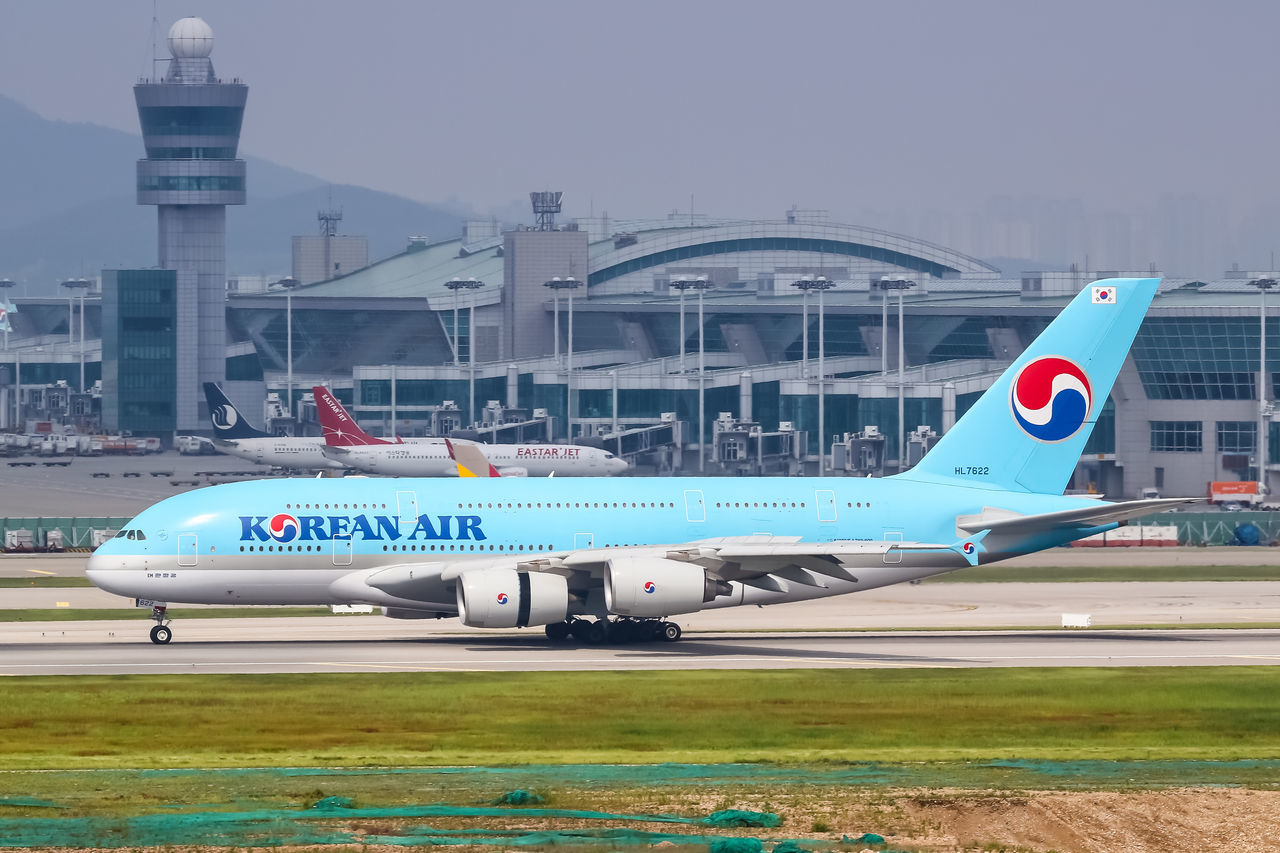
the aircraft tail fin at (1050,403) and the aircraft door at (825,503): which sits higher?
the aircraft tail fin at (1050,403)

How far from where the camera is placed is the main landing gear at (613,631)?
171 ft

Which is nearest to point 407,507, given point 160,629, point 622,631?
point 622,631

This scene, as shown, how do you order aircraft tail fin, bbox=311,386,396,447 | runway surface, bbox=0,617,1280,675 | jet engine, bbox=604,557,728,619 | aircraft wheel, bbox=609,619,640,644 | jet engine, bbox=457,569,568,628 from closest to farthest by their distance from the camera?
runway surface, bbox=0,617,1280,675
jet engine, bbox=457,569,568,628
jet engine, bbox=604,557,728,619
aircraft wheel, bbox=609,619,640,644
aircraft tail fin, bbox=311,386,396,447

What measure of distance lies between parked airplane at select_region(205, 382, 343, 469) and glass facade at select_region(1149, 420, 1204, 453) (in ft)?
224

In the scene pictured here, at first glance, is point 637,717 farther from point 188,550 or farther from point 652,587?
point 188,550

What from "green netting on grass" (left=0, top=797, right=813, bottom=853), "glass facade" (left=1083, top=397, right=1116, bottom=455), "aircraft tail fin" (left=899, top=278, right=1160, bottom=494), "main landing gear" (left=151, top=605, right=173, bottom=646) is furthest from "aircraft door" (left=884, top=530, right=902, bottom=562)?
"glass facade" (left=1083, top=397, right=1116, bottom=455)

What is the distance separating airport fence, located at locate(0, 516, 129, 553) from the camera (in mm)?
92750

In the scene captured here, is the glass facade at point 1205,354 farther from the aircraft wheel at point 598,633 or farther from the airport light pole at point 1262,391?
the aircraft wheel at point 598,633

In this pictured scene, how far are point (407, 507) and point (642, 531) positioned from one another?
678 centimetres

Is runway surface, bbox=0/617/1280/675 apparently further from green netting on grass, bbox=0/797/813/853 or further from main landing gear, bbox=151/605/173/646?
green netting on grass, bbox=0/797/813/853

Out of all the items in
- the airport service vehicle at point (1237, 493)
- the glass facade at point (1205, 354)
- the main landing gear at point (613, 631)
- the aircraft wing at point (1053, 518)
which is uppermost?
the glass facade at point (1205, 354)

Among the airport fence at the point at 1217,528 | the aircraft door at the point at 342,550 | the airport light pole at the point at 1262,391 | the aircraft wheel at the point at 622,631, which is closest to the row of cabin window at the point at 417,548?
the aircraft door at the point at 342,550

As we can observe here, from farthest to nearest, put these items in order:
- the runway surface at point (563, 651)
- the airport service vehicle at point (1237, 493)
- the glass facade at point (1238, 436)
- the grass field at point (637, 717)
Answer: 1. the glass facade at point (1238, 436)
2. the airport service vehicle at point (1237, 493)
3. the runway surface at point (563, 651)
4. the grass field at point (637, 717)

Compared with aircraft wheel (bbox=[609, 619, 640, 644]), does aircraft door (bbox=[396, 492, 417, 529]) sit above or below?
above
